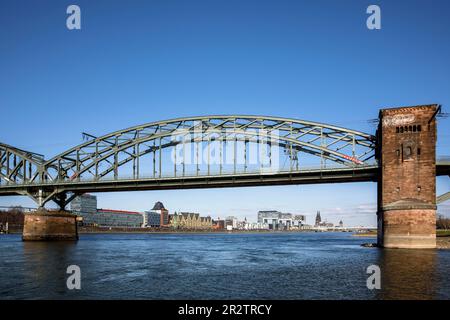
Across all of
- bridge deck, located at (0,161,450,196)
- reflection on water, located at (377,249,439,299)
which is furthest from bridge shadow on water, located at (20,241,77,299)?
bridge deck, located at (0,161,450,196)

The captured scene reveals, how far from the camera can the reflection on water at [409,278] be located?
23.1 metres

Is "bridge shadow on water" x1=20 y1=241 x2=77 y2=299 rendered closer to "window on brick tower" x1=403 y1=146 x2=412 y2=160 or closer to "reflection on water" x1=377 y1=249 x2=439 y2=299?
"reflection on water" x1=377 y1=249 x2=439 y2=299

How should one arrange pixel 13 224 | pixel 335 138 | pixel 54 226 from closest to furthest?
pixel 335 138 → pixel 54 226 → pixel 13 224

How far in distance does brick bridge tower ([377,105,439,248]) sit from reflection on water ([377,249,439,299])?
405 inches

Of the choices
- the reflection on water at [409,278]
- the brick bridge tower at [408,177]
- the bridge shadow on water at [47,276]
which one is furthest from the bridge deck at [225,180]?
the bridge shadow on water at [47,276]

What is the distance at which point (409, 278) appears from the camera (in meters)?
28.4

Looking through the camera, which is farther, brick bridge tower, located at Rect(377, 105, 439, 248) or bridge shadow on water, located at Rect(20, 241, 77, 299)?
brick bridge tower, located at Rect(377, 105, 439, 248)

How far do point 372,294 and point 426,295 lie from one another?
265cm

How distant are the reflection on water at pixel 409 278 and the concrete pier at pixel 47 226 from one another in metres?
59.4

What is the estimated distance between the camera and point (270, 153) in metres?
70.6

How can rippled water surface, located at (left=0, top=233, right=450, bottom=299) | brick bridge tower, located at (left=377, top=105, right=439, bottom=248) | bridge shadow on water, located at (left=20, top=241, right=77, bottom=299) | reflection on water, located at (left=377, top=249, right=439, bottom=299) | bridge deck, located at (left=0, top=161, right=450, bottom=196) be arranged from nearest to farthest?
1. reflection on water, located at (left=377, top=249, right=439, bottom=299)
2. rippled water surface, located at (left=0, top=233, right=450, bottom=299)
3. bridge shadow on water, located at (left=20, top=241, right=77, bottom=299)
4. brick bridge tower, located at (left=377, top=105, right=439, bottom=248)
5. bridge deck, located at (left=0, top=161, right=450, bottom=196)

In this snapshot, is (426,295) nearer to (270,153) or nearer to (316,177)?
(316,177)

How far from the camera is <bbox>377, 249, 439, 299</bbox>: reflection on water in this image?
909 inches
